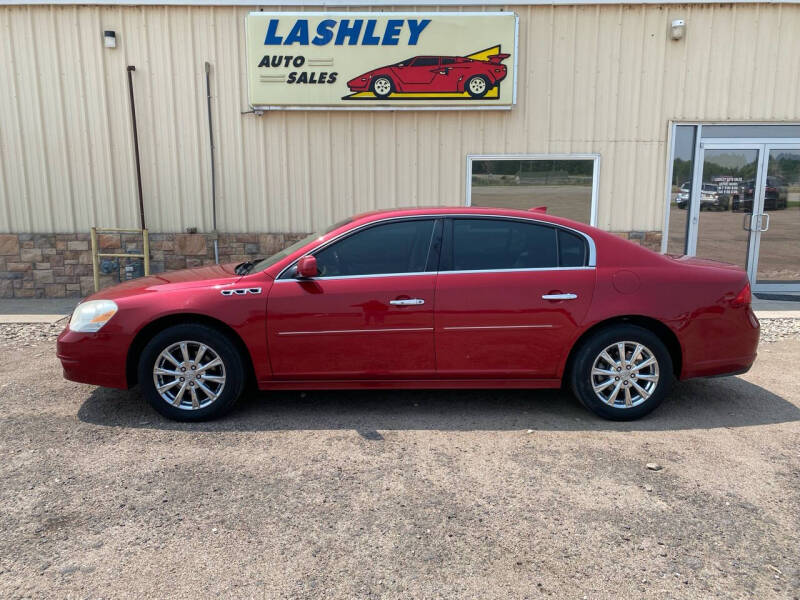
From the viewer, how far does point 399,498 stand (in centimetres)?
341

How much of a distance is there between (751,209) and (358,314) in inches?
298

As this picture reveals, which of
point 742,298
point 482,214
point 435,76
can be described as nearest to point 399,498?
point 482,214

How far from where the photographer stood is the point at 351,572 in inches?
109

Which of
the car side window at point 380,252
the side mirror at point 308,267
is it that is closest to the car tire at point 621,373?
the car side window at point 380,252

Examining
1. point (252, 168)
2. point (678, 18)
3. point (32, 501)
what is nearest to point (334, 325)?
point (32, 501)

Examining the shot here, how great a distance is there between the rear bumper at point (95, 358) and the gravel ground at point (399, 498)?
33 centimetres

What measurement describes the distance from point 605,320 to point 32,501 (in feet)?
12.4

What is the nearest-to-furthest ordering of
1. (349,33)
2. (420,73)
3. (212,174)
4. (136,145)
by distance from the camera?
(349,33) < (420,73) < (136,145) < (212,174)

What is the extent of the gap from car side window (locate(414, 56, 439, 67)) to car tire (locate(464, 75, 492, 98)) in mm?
523

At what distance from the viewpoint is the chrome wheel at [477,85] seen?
8617 mm

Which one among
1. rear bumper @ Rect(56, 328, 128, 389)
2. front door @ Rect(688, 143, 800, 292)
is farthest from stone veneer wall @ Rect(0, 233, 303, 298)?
front door @ Rect(688, 143, 800, 292)

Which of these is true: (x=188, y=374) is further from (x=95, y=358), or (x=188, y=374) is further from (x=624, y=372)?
(x=624, y=372)

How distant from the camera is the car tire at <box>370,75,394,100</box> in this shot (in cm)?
858

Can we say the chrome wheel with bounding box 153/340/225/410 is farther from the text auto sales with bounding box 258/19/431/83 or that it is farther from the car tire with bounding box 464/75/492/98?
the car tire with bounding box 464/75/492/98
